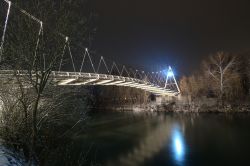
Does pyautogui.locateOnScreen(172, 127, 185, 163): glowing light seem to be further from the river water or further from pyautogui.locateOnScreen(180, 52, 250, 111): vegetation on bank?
pyautogui.locateOnScreen(180, 52, 250, 111): vegetation on bank

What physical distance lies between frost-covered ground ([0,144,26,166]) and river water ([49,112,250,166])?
2.42m

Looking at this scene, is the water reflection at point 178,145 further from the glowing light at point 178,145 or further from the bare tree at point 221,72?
the bare tree at point 221,72

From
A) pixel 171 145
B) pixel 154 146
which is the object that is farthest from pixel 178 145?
pixel 154 146

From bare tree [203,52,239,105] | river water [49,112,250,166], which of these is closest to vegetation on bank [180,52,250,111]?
bare tree [203,52,239,105]

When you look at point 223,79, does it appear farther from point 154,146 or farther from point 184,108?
point 154,146

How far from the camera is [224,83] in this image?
4162 centimetres

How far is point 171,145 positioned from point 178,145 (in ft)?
1.87

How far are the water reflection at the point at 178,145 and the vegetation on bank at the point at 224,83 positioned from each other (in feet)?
44.7

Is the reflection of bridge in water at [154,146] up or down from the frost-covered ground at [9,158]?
down

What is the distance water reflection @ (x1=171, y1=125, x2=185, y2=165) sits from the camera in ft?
56.0

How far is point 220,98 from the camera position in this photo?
39438mm

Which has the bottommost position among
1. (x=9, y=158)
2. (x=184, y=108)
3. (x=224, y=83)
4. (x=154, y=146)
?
(x=154, y=146)

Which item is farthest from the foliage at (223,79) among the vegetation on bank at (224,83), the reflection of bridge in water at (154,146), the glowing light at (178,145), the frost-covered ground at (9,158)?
the frost-covered ground at (9,158)

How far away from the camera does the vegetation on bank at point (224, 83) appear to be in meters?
39.4
